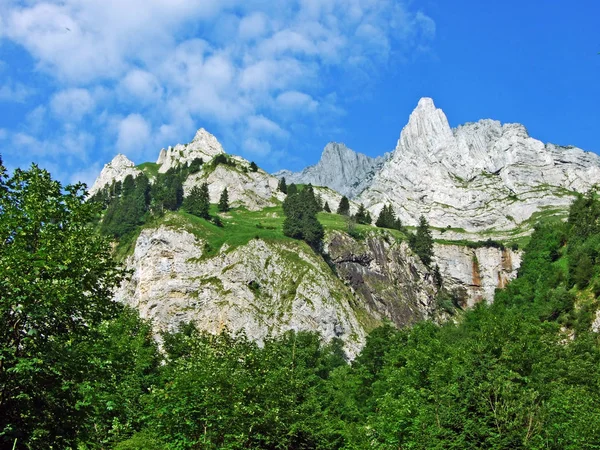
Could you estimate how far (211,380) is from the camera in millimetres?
29922

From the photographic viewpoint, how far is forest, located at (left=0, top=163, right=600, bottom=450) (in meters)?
19.4

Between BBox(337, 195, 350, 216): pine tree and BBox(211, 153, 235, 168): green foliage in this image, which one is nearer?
BBox(337, 195, 350, 216): pine tree

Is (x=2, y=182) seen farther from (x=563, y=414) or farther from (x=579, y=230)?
(x=579, y=230)

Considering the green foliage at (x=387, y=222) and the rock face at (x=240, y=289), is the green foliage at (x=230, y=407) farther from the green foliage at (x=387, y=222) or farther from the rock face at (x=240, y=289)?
the green foliage at (x=387, y=222)

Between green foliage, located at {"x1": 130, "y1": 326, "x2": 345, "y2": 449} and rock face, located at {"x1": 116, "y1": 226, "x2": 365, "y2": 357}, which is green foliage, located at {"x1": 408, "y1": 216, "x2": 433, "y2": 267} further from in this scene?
green foliage, located at {"x1": 130, "y1": 326, "x2": 345, "y2": 449}

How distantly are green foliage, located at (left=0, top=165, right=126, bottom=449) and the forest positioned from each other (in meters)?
0.05

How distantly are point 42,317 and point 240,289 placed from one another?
Answer: 8670cm

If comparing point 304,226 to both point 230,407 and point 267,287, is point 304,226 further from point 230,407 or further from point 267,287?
point 230,407

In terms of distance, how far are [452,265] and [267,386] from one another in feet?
490

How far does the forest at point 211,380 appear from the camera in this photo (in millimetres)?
19438

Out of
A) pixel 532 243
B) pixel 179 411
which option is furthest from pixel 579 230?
pixel 179 411

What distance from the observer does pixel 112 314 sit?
24.0 m

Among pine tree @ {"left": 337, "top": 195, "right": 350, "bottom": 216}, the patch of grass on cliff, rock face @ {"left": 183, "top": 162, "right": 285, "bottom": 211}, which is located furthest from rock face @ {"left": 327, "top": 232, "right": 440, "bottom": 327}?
rock face @ {"left": 183, "top": 162, "right": 285, "bottom": 211}

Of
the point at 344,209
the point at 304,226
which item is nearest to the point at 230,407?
the point at 304,226
